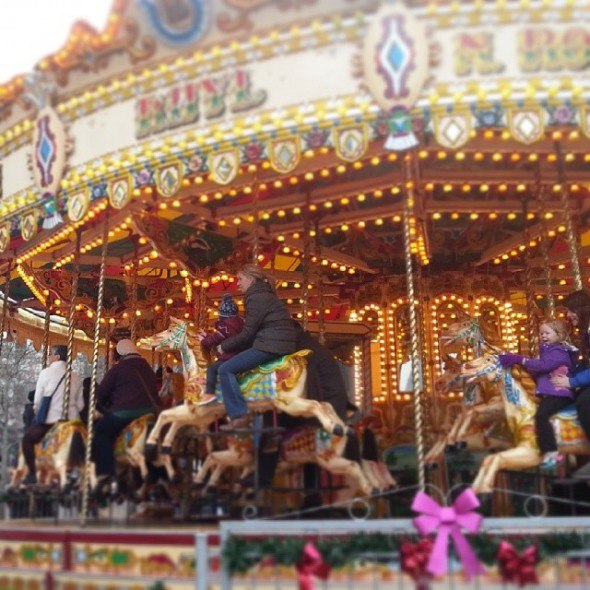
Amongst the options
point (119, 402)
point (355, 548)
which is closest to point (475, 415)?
point (355, 548)

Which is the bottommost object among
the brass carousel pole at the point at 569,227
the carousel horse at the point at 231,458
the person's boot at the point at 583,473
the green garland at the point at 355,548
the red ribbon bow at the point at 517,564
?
the red ribbon bow at the point at 517,564

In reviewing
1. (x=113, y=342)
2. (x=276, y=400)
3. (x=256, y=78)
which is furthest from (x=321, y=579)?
(x=113, y=342)

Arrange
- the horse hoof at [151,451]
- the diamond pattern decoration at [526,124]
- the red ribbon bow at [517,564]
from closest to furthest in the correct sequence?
the red ribbon bow at [517,564] < the diamond pattern decoration at [526,124] < the horse hoof at [151,451]

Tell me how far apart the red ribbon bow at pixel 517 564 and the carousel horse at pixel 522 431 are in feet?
6.24

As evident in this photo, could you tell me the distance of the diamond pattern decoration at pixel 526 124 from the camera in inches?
276

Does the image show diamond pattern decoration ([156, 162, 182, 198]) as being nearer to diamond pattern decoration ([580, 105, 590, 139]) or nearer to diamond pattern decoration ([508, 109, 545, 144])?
diamond pattern decoration ([508, 109, 545, 144])

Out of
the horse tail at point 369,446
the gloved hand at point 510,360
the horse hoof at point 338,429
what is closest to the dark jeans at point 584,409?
the gloved hand at point 510,360

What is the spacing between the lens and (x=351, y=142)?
7266mm

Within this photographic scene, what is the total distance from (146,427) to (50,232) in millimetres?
3304

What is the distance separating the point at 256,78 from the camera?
7.58 metres

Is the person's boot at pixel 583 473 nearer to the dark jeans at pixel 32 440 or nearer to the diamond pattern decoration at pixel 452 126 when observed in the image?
the diamond pattern decoration at pixel 452 126

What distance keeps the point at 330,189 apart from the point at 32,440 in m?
4.86

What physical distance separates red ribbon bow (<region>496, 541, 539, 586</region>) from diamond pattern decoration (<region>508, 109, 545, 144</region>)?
3488mm

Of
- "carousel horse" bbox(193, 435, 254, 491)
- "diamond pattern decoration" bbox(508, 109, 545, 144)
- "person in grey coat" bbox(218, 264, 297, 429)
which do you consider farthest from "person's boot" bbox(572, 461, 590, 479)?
"carousel horse" bbox(193, 435, 254, 491)
